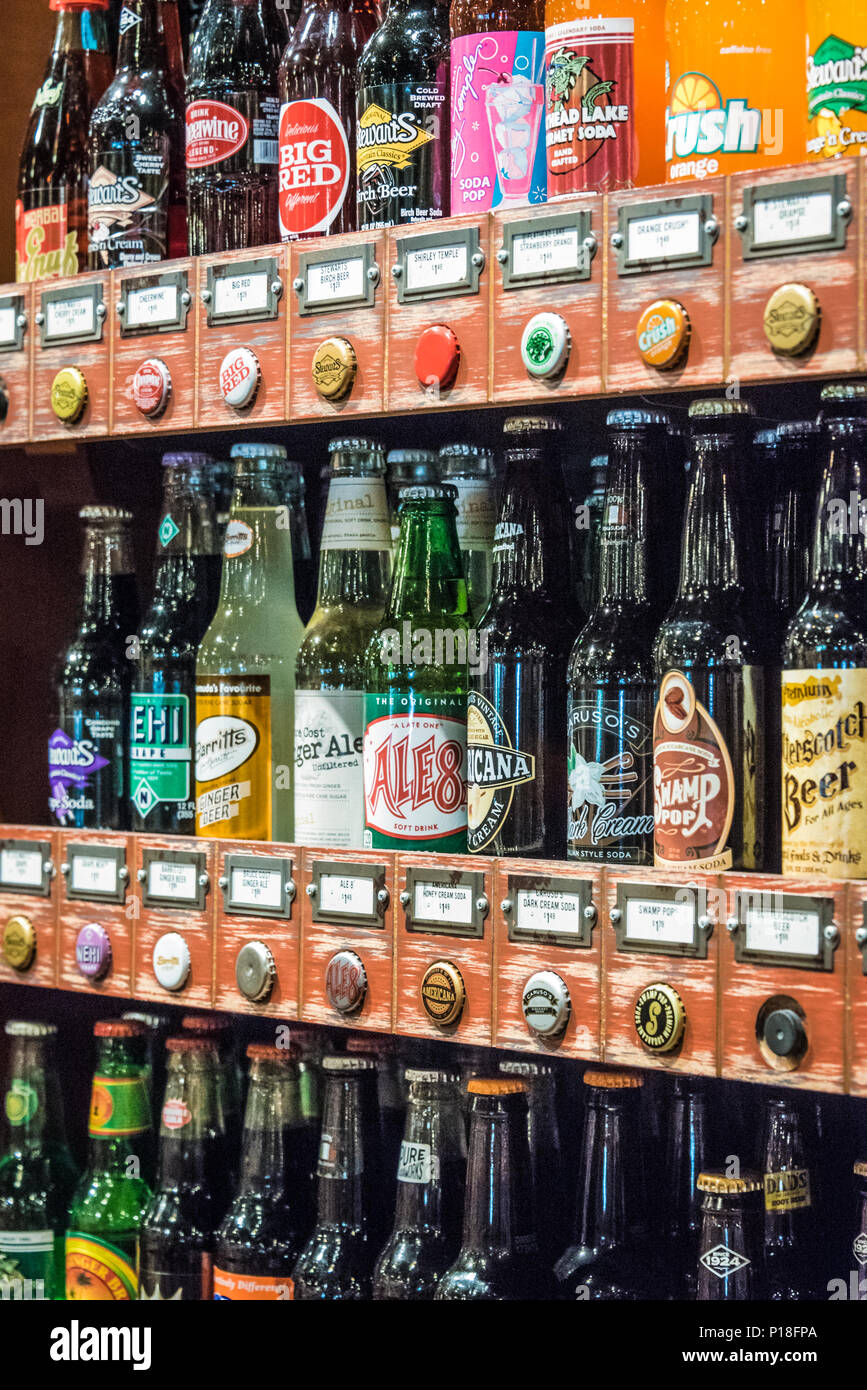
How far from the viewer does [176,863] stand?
1.79m

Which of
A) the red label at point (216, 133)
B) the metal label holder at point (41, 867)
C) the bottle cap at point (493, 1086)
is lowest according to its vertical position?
the bottle cap at point (493, 1086)

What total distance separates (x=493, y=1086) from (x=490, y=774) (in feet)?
1.07

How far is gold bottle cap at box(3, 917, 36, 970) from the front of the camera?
1.95 metres

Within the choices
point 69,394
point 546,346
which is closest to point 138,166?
point 69,394

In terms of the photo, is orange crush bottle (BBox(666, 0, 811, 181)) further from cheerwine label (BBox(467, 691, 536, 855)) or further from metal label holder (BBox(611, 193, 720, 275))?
cheerwine label (BBox(467, 691, 536, 855))

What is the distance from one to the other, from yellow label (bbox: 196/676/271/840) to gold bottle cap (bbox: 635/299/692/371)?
24.4 inches

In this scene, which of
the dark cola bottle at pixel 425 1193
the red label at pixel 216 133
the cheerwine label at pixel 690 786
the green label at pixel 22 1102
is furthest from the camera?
the green label at pixel 22 1102

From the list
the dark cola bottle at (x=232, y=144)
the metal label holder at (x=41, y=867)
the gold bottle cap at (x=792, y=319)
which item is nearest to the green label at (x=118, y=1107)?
the metal label holder at (x=41, y=867)

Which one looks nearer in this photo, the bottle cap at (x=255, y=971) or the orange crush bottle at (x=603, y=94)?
the orange crush bottle at (x=603, y=94)

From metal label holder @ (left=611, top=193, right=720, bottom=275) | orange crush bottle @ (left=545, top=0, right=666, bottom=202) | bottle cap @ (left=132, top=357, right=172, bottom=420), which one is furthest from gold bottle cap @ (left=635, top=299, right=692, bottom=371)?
bottle cap @ (left=132, top=357, right=172, bottom=420)

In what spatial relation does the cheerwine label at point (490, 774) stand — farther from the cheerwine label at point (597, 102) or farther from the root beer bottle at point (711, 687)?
the cheerwine label at point (597, 102)

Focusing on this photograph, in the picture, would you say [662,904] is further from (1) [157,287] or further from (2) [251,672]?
(1) [157,287]

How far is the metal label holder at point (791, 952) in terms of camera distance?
1.29m

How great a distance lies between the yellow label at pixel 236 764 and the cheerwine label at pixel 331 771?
0.08m
